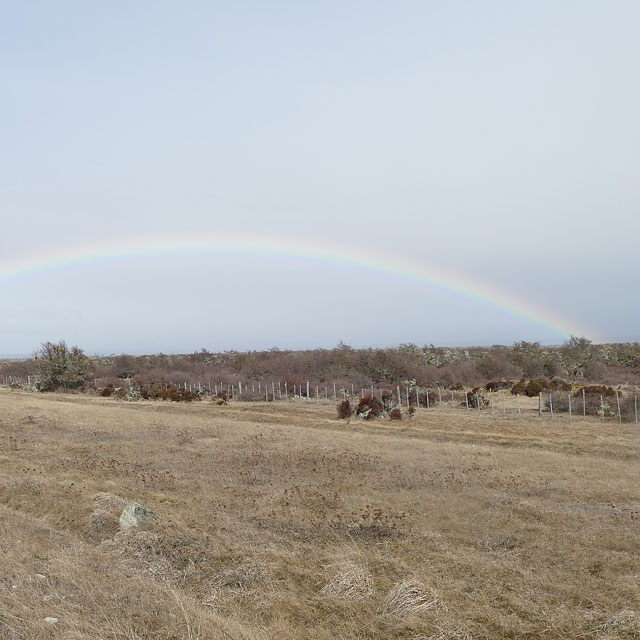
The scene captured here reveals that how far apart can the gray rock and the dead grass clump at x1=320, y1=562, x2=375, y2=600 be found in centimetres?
372

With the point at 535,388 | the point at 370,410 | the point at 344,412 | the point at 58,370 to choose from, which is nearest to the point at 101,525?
the point at 344,412

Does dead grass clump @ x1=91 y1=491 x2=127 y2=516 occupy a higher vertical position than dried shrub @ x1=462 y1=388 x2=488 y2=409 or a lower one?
lower

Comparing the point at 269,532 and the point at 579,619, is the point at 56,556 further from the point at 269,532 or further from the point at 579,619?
the point at 579,619

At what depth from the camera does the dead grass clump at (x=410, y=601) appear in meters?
5.81

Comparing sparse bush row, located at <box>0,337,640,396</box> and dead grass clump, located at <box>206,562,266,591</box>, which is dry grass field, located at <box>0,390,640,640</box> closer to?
dead grass clump, located at <box>206,562,266,591</box>

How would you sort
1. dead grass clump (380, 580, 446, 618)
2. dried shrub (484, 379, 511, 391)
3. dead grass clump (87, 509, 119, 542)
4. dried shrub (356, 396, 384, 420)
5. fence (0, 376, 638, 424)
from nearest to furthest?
dead grass clump (380, 580, 446, 618)
dead grass clump (87, 509, 119, 542)
fence (0, 376, 638, 424)
dried shrub (356, 396, 384, 420)
dried shrub (484, 379, 511, 391)

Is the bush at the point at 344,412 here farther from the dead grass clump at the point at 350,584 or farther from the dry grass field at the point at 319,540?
the dead grass clump at the point at 350,584

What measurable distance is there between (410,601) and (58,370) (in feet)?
142

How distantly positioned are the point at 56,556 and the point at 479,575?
18.7 ft

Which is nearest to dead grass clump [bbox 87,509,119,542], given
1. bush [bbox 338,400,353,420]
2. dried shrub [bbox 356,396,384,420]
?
bush [bbox 338,400,353,420]

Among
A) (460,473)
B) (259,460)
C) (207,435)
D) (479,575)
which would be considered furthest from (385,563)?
(207,435)

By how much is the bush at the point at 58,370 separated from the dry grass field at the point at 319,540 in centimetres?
2818

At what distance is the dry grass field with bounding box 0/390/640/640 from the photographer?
555 cm

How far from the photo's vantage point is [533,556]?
7598mm
